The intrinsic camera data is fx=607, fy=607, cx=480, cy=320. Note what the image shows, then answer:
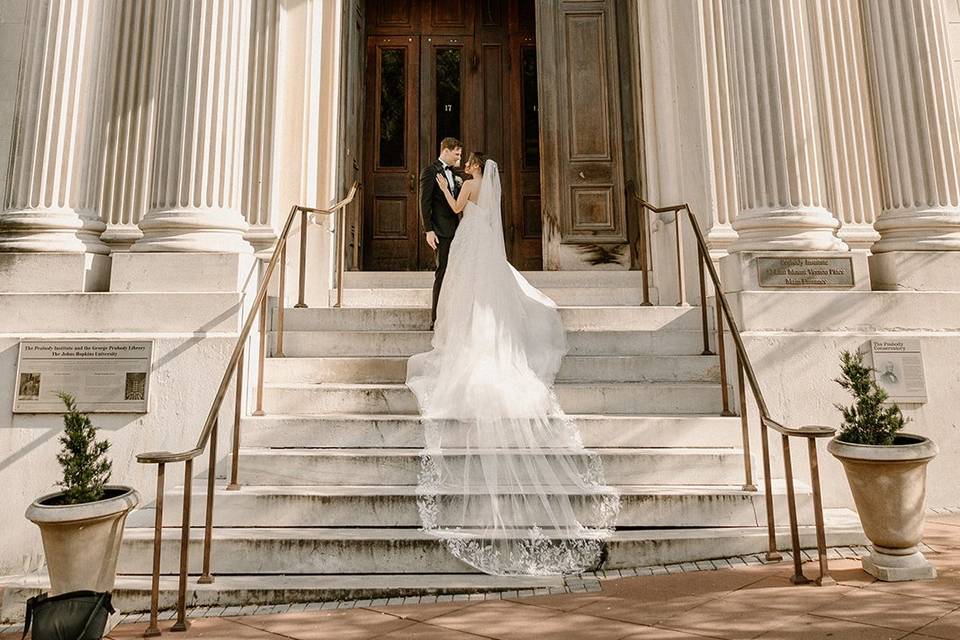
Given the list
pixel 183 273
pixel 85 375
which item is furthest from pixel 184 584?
pixel 183 273

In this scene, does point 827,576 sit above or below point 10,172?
below

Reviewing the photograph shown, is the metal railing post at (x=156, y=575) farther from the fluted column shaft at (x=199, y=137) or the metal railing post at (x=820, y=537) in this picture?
the metal railing post at (x=820, y=537)

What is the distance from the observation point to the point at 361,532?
376 centimetres

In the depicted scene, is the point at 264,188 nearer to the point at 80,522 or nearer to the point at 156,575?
the point at 80,522

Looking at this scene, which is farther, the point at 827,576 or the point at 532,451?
the point at 532,451

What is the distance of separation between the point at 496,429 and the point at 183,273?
2.94 meters

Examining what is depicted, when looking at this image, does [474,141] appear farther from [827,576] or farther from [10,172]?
[827,576]

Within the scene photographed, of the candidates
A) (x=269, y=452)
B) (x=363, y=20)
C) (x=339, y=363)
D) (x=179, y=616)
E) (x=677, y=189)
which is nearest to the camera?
(x=179, y=616)

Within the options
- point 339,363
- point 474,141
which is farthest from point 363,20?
point 339,363

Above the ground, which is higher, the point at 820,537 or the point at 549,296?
the point at 549,296

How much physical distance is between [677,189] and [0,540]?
23.4 feet

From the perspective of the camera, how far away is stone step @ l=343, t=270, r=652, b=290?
24.9 feet

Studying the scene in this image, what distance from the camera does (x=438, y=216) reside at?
233 inches

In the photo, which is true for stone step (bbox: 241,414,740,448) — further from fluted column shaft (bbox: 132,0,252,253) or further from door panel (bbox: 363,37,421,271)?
door panel (bbox: 363,37,421,271)
